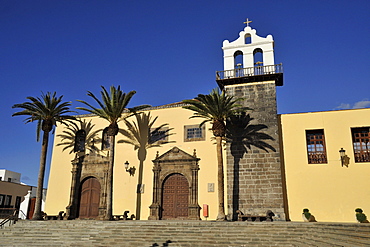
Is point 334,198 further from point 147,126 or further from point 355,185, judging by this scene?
point 147,126

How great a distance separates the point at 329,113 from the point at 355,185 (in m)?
3.99

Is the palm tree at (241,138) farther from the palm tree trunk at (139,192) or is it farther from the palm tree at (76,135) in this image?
the palm tree at (76,135)

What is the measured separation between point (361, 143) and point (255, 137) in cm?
551

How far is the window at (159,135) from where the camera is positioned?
20983mm

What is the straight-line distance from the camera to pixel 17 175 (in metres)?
47.4

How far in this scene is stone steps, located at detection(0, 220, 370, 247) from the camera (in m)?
12.4

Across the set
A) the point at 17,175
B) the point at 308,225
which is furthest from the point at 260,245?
the point at 17,175

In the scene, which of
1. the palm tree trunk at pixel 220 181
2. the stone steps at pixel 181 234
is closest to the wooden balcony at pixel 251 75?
the palm tree trunk at pixel 220 181

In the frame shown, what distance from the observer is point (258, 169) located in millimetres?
18094

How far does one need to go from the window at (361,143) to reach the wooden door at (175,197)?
9467 mm

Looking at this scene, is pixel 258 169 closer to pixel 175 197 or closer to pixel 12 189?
pixel 175 197

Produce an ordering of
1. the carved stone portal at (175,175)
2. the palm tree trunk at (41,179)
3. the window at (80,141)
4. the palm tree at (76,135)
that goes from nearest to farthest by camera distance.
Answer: the carved stone portal at (175,175) → the palm tree trunk at (41,179) → the palm tree at (76,135) → the window at (80,141)

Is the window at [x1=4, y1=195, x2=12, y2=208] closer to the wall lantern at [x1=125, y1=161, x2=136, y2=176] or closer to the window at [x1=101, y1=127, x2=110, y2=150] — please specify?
the window at [x1=101, y1=127, x2=110, y2=150]

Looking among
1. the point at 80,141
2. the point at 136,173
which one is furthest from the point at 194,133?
the point at 80,141
